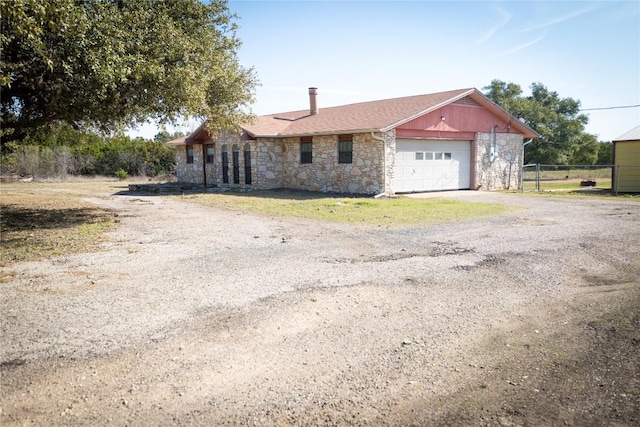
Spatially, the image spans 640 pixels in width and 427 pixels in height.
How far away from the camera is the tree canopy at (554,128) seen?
40781 mm

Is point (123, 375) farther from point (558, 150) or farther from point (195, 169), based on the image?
point (558, 150)

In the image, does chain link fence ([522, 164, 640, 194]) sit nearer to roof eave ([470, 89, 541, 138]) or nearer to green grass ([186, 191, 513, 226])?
roof eave ([470, 89, 541, 138])

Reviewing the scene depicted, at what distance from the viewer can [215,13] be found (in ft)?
43.1

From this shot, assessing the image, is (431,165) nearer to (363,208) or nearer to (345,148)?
(345,148)

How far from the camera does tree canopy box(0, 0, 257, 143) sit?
335 inches

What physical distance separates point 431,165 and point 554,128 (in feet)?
87.2

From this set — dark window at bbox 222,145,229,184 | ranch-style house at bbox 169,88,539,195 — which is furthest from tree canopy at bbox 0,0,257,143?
dark window at bbox 222,145,229,184

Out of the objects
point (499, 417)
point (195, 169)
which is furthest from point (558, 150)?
point (499, 417)

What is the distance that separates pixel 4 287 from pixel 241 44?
10978mm

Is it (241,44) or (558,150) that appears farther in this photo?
(558,150)

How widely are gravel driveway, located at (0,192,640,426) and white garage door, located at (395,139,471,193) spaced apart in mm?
11822

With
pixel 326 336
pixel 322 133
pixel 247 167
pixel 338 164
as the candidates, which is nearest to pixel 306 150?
pixel 322 133

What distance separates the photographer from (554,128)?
136 feet

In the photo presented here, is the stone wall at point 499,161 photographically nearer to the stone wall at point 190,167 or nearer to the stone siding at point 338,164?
the stone siding at point 338,164
